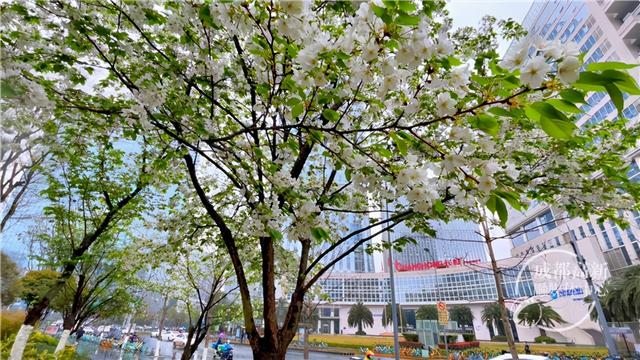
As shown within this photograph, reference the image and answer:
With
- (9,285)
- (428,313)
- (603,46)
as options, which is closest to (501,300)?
(9,285)

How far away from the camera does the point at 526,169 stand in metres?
3.75

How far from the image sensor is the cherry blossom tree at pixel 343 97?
131 centimetres

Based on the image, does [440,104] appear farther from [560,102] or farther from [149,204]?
[149,204]

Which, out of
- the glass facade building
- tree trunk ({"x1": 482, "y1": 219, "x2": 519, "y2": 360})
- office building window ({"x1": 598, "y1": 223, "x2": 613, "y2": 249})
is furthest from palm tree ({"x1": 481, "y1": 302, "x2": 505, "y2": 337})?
tree trunk ({"x1": 482, "y1": 219, "x2": 519, "y2": 360})

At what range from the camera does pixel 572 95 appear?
1065 mm

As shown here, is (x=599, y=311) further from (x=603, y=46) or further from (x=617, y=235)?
(x=603, y=46)

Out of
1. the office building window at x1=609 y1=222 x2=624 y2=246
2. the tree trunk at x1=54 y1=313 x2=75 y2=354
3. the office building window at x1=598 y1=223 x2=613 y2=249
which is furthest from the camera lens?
the office building window at x1=598 y1=223 x2=613 y2=249

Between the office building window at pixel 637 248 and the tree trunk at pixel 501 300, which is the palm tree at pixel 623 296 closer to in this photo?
the office building window at pixel 637 248

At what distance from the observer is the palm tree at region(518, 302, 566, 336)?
34.1m

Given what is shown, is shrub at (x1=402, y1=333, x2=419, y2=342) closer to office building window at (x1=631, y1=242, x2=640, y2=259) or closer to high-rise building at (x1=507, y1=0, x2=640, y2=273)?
high-rise building at (x1=507, y1=0, x2=640, y2=273)

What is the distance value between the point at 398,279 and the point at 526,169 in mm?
65053

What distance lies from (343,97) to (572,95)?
1.13 m

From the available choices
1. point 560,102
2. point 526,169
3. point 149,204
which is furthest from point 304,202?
point 149,204

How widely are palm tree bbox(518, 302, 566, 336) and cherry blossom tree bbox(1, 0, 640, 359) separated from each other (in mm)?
40736
